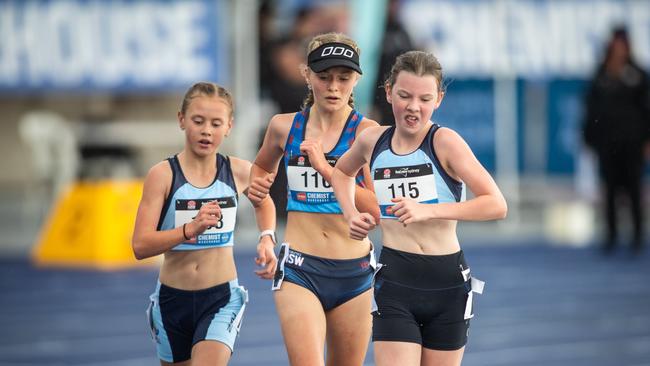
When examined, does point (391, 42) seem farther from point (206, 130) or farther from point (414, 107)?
point (414, 107)

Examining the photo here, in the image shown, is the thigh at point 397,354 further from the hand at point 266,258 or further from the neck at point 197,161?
the neck at point 197,161

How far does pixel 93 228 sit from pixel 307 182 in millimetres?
9396

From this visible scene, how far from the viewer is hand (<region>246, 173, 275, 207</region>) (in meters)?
5.97

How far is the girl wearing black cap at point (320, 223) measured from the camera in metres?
6.01

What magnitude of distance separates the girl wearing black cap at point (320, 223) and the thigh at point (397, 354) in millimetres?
483

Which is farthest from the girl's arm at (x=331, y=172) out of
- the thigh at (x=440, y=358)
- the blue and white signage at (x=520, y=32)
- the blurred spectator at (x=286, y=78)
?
the blue and white signage at (x=520, y=32)

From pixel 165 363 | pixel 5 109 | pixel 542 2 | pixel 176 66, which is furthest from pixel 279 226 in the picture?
pixel 165 363

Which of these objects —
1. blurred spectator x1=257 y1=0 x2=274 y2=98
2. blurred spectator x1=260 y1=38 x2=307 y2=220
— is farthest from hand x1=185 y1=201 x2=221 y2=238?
blurred spectator x1=257 y1=0 x2=274 y2=98

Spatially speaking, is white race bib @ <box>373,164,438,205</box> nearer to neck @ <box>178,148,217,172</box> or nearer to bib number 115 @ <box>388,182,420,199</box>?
bib number 115 @ <box>388,182,420,199</box>

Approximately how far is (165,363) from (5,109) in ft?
65.1

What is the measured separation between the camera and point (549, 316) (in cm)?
1258

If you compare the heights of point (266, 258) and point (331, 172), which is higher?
point (331, 172)

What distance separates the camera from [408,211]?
520 cm

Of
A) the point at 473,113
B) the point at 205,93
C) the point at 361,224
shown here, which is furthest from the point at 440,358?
the point at 473,113
